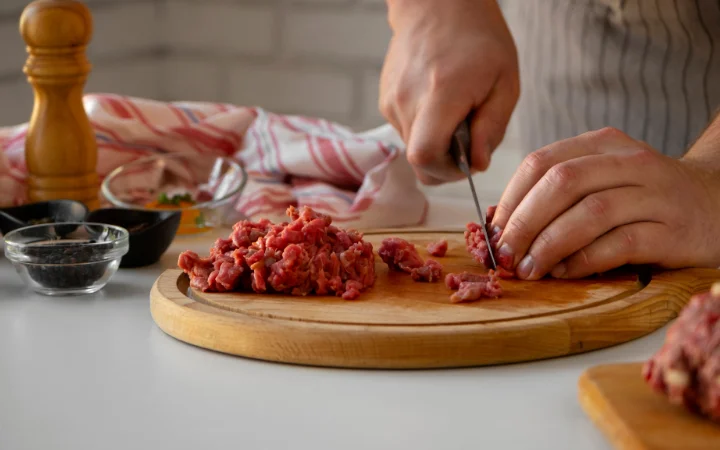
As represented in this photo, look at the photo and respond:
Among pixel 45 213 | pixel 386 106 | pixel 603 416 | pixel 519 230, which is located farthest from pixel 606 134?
pixel 45 213

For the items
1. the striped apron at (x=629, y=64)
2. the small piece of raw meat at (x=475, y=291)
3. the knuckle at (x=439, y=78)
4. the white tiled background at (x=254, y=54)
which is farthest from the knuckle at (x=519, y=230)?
the white tiled background at (x=254, y=54)

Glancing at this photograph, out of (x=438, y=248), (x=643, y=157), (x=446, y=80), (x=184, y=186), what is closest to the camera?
(x=643, y=157)

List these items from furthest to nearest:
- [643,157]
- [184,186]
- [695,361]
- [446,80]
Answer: [184,186] < [446,80] < [643,157] < [695,361]

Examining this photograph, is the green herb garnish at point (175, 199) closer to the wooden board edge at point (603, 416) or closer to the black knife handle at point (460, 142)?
the black knife handle at point (460, 142)

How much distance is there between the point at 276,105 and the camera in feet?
11.7

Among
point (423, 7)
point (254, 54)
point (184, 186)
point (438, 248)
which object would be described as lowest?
point (254, 54)

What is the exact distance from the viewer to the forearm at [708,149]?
1398 millimetres

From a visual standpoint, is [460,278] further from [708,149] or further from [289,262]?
[708,149]

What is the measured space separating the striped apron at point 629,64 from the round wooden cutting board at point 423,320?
2.43 ft

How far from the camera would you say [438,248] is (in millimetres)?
1429

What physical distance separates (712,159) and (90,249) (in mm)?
867

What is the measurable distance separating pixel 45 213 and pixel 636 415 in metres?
1.05

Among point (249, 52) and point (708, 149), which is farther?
point (249, 52)

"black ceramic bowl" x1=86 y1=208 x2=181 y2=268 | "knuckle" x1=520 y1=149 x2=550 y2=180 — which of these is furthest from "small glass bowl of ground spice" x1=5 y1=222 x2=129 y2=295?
"knuckle" x1=520 y1=149 x2=550 y2=180
